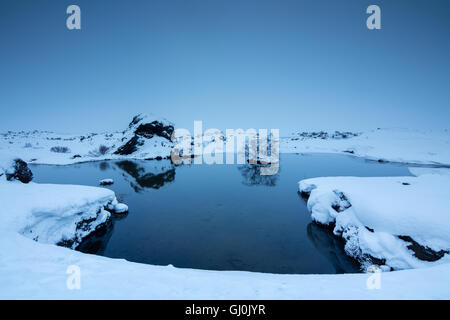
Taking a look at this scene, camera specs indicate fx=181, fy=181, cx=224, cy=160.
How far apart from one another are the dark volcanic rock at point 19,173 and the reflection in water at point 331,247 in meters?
17.1

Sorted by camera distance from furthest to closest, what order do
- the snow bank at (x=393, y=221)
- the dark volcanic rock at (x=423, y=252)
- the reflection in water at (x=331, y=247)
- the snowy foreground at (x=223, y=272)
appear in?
the reflection in water at (x=331, y=247) < the snow bank at (x=393, y=221) < the dark volcanic rock at (x=423, y=252) < the snowy foreground at (x=223, y=272)

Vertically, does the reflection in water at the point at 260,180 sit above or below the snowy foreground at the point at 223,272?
below

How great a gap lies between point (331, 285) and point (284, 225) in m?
7.09

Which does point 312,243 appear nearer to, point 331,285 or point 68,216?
point 331,285

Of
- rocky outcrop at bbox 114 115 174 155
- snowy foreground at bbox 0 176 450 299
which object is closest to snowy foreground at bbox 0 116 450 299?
snowy foreground at bbox 0 176 450 299

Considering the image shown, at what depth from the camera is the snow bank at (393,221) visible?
6.01 m

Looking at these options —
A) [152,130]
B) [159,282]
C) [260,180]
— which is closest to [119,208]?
[159,282]

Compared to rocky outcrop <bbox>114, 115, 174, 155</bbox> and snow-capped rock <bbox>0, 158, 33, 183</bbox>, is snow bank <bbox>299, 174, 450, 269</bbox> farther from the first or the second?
rocky outcrop <bbox>114, 115, 174, 155</bbox>

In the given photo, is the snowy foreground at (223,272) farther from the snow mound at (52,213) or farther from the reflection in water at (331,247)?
the reflection in water at (331,247)

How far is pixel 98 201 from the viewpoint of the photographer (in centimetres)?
1027

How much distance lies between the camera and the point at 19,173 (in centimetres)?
1103

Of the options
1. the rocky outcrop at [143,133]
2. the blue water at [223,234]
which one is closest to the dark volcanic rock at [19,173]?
the blue water at [223,234]

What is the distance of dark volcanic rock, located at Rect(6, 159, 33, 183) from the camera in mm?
10648
